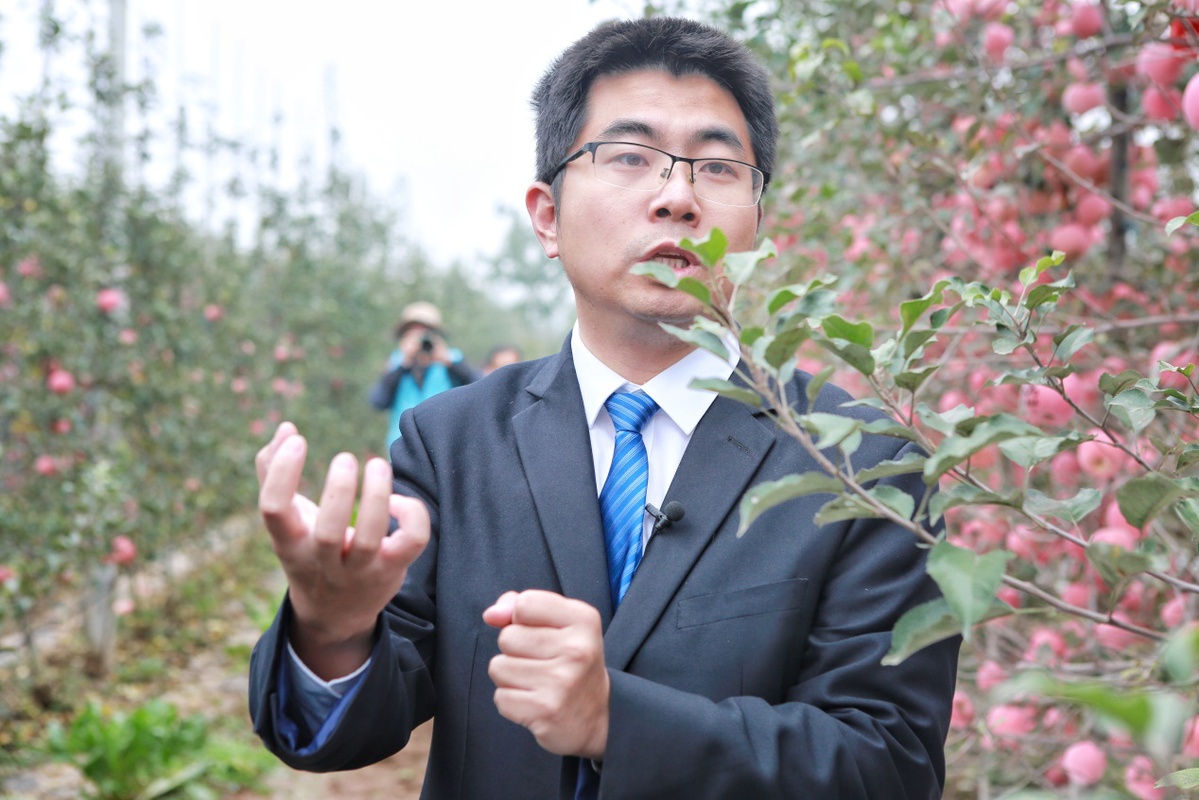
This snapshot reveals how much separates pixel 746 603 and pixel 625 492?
197 mm

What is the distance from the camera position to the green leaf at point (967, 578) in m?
0.64

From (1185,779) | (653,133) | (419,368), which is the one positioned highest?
(653,133)

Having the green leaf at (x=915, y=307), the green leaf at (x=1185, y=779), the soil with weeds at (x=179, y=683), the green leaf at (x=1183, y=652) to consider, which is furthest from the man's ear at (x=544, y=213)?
the soil with weeds at (x=179, y=683)

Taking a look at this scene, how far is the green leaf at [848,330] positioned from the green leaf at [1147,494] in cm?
21

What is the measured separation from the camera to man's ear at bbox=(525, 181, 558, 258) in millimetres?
1379

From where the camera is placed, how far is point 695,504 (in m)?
1.14

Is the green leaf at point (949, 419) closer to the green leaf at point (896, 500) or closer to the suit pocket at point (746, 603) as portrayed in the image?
the green leaf at point (896, 500)

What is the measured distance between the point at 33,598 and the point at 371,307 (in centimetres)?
638

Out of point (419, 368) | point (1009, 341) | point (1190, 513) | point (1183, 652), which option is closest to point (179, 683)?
point (419, 368)

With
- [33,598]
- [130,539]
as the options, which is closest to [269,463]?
[33,598]

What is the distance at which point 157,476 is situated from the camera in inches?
196

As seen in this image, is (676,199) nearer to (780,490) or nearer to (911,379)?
(911,379)

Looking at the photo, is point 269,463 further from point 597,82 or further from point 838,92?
point 838,92

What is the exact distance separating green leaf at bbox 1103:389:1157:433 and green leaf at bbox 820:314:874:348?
0.29 meters
